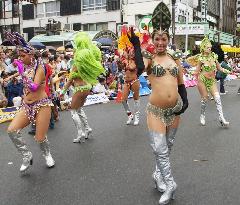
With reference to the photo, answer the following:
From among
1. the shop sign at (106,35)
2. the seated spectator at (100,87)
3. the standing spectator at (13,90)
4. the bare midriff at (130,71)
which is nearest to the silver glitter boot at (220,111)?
the bare midriff at (130,71)

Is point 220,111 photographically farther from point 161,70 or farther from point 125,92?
point 161,70

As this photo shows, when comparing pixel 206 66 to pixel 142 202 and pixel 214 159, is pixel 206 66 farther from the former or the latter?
pixel 142 202

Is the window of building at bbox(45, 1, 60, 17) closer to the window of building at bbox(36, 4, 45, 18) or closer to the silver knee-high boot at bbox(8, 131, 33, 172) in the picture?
the window of building at bbox(36, 4, 45, 18)

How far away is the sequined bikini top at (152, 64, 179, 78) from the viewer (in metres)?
4.29

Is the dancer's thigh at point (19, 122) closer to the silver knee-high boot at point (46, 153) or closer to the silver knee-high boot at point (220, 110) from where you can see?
the silver knee-high boot at point (46, 153)

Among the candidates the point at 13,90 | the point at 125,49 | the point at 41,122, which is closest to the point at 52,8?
the point at 13,90

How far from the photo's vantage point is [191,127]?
8.76 m

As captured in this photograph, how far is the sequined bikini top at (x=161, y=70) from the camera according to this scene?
429 centimetres

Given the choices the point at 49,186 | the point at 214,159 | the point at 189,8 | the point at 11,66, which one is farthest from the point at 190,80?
the point at 189,8

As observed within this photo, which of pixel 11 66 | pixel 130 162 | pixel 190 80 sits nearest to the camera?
pixel 130 162

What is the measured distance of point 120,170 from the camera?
18.1ft

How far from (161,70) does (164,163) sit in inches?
39.6

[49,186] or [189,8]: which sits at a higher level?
[189,8]

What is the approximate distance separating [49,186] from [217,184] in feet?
6.90
